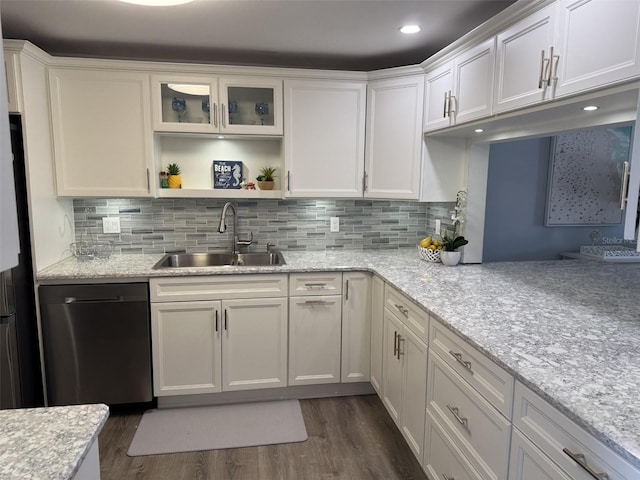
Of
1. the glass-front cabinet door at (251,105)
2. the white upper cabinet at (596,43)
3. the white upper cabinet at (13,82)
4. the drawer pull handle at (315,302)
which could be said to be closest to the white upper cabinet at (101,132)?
the white upper cabinet at (13,82)

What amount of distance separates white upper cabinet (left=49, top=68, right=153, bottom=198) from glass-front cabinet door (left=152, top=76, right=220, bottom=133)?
0.08m

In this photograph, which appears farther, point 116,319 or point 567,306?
point 116,319

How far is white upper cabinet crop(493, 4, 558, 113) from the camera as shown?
169 centimetres

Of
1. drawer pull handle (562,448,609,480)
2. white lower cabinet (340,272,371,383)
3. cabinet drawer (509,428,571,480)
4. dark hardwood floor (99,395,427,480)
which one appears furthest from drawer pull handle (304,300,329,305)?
drawer pull handle (562,448,609,480)

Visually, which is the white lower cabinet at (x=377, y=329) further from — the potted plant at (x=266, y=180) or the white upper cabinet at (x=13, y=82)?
the white upper cabinet at (x=13, y=82)

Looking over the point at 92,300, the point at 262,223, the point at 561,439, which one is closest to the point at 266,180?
the point at 262,223

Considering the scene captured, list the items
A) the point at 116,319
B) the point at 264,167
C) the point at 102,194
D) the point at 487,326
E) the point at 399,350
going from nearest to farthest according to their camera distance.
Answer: the point at 487,326 < the point at 399,350 < the point at 116,319 < the point at 102,194 < the point at 264,167

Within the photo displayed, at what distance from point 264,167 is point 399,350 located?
5.62ft

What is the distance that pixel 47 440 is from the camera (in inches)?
35.2

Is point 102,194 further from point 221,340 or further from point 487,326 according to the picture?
point 487,326

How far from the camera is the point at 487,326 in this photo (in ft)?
5.14

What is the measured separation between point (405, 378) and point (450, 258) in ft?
2.97

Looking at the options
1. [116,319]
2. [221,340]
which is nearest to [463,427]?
[221,340]

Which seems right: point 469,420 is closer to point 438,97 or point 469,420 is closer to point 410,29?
point 438,97
